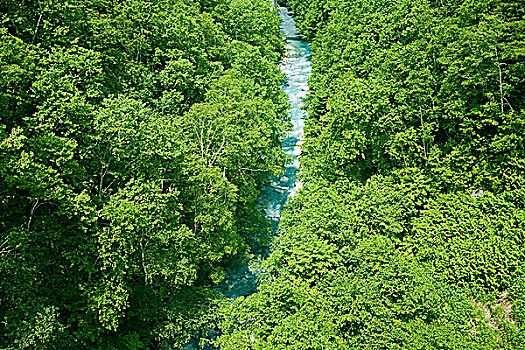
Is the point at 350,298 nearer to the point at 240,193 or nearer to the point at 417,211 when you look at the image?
the point at 417,211

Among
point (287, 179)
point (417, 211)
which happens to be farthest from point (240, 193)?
point (417, 211)

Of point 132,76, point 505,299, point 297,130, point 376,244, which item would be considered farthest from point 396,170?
point 297,130

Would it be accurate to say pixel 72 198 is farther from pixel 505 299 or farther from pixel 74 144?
pixel 505 299

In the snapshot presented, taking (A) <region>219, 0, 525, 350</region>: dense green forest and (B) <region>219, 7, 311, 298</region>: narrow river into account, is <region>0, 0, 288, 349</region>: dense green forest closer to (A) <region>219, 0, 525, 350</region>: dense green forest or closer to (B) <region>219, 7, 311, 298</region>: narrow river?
(B) <region>219, 7, 311, 298</region>: narrow river

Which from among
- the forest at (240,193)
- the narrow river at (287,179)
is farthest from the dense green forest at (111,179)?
the narrow river at (287,179)

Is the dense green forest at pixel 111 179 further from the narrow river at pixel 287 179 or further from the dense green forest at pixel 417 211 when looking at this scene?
the dense green forest at pixel 417 211

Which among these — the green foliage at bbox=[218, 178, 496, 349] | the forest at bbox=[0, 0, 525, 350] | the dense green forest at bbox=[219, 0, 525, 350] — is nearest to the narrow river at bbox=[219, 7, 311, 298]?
the forest at bbox=[0, 0, 525, 350]
